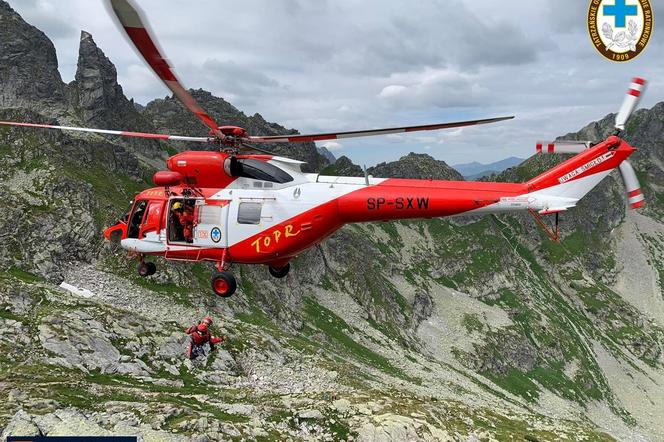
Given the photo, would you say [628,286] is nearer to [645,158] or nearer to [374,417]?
[645,158]

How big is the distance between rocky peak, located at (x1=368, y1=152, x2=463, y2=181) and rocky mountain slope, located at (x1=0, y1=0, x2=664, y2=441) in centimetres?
69

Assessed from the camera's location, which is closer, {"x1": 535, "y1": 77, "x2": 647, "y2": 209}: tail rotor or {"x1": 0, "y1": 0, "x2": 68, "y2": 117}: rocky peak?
{"x1": 535, "y1": 77, "x2": 647, "y2": 209}: tail rotor

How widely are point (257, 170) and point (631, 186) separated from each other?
12332mm

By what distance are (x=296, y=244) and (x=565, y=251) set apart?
144128mm

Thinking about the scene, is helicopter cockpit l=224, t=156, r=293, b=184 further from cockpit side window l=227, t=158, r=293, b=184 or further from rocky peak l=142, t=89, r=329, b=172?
rocky peak l=142, t=89, r=329, b=172

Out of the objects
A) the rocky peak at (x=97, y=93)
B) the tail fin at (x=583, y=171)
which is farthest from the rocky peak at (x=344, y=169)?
the tail fin at (x=583, y=171)

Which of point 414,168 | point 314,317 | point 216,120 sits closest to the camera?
point 314,317

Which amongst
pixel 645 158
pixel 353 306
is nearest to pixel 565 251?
pixel 645 158

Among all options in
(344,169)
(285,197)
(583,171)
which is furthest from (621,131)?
(344,169)

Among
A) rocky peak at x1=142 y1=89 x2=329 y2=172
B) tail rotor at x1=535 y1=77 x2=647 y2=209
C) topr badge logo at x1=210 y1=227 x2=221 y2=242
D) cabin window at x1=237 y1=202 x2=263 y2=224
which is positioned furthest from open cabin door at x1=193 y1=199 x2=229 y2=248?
rocky peak at x1=142 y1=89 x2=329 y2=172

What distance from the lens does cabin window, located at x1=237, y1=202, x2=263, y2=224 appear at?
15766 mm

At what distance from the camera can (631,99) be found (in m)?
13.6

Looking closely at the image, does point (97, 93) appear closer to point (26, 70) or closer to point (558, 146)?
point (26, 70)

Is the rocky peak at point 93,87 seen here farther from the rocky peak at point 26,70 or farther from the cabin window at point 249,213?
the cabin window at point 249,213
